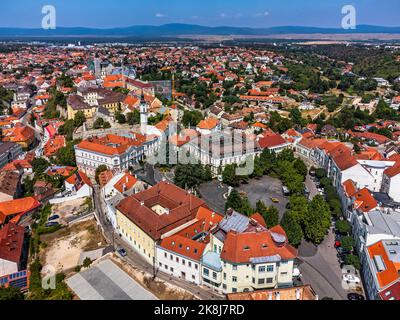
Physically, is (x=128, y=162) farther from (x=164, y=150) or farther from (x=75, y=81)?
(x=75, y=81)

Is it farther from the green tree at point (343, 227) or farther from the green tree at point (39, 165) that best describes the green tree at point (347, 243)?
the green tree at point (39, 165)

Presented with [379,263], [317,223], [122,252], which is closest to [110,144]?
[122,252]

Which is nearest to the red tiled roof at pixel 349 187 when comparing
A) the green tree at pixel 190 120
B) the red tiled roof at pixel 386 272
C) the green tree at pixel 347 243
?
the green tree at pixel 347 243

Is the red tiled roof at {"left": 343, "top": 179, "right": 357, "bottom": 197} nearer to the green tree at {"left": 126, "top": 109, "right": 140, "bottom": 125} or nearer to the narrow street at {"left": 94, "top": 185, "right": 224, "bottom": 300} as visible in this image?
the narrow street at {"left": 94, "top": 185, "right": 224, "bottom": 300}

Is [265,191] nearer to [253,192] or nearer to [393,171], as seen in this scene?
[253,192]

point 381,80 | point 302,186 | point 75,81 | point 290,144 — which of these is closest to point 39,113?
point 75,81

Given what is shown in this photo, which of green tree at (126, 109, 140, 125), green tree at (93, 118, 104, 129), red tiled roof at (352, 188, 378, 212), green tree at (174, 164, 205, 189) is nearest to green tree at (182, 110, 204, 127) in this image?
green tree at (126, 109, 140, 125)
